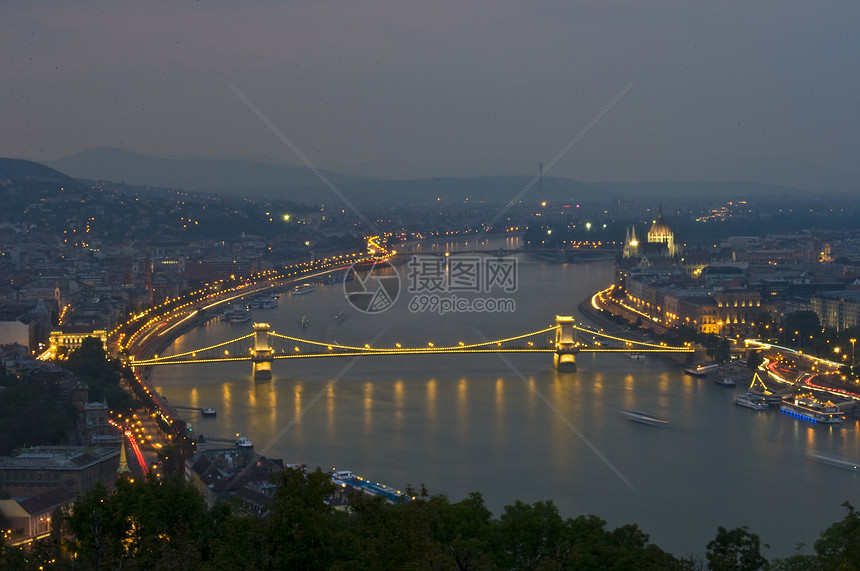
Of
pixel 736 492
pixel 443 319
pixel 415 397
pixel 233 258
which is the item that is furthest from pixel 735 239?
pixel 736 492

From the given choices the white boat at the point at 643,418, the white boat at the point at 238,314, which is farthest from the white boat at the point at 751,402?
the white boat at the point at 238,314

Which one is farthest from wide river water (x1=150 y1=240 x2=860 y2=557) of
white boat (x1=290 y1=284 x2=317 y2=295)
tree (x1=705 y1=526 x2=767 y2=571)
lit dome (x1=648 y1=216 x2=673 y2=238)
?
lit dome (x1=648 y1=216 x2=673 y2=238)

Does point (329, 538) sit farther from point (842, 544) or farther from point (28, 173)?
point (28, 173)

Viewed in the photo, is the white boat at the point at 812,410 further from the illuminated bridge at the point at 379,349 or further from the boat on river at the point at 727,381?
the illuminated bridge at the point at 379,349

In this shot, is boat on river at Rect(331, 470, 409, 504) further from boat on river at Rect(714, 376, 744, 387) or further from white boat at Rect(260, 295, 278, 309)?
white boat at Rect(260, 295, 278, 309)

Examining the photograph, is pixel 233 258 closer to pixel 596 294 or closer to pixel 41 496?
pixel 596 294

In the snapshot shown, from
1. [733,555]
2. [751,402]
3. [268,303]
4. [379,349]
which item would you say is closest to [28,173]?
[268,303]

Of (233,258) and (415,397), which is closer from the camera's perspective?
(415,397)
